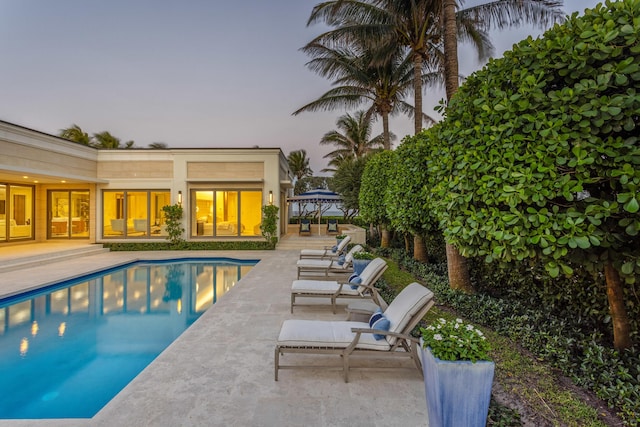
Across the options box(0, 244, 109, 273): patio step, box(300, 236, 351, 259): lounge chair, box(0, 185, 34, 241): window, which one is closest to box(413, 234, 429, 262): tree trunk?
box(300, 236, 351, 259): lounge chair

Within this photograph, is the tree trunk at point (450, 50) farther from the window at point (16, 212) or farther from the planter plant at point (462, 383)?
the window at point (16, 212)

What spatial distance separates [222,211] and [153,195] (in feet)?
11.6

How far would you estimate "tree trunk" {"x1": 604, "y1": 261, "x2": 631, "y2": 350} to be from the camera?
10.3 feet

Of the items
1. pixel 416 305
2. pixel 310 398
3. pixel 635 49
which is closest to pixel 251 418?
pixel 310 398

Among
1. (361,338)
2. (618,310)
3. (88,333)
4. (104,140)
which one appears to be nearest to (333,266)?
(361,338)

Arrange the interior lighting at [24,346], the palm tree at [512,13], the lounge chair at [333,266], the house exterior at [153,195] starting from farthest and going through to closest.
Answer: the house exterior at [153,195] → the palm tree at [512,13] → the lounge chair at [333,266] → the interior lighting at [24,346]

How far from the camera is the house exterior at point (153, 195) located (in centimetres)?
1527

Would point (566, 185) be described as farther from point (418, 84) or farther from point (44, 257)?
point (44, 257)

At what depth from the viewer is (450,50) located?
242 inches

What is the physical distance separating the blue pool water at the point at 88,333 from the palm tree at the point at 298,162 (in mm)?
27713

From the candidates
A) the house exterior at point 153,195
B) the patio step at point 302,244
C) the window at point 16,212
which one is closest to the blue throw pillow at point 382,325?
the patio step at point 302,244

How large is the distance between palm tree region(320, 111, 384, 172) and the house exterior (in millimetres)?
11674

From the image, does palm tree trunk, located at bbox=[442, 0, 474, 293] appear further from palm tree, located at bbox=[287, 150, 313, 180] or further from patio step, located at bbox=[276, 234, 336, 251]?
palm tree, located at bbox=[287, 150, 313, 180]

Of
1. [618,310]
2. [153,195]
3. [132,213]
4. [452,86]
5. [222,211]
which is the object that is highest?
[452,86]
